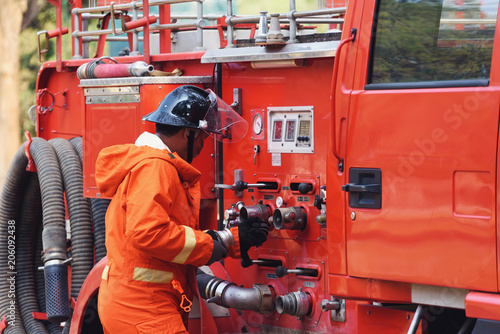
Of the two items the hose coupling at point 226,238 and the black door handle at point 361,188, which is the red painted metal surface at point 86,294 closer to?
the hose coupling at point 226,238

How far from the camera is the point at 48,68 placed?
20.0ft

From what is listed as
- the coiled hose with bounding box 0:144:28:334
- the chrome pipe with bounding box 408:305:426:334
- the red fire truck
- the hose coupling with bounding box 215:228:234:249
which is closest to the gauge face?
the red fire truck

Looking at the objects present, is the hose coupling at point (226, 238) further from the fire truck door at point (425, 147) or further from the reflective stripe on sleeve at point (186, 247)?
the fire truck door at point (425, 147)

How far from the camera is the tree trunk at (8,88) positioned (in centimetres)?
1432

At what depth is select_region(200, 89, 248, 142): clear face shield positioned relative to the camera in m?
4.08

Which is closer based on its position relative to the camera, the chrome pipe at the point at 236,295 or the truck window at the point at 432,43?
A: the truck window at the point at 432,43

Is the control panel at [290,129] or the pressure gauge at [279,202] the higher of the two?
the control panel at [290,129]

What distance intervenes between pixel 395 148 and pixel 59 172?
299 centimetres

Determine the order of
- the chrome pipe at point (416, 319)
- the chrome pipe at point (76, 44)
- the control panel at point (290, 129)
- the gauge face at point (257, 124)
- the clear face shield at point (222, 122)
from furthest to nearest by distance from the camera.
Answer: the chrome pipe at point (76, 44)
the gauge face at point (257, 124)
the control panel at point (290, 129)
the clear face shield at point (222, 122)
the chrome pipe at point (416, 319)

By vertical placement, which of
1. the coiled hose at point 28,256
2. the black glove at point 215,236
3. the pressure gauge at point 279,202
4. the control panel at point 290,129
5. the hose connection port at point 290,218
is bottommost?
the coiled hose at point 28,256

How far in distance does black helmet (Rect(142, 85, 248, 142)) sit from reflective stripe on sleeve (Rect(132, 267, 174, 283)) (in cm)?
69

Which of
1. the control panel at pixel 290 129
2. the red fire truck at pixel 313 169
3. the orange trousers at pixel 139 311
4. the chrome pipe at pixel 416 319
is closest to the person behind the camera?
the red fire truck at pixel 313 169

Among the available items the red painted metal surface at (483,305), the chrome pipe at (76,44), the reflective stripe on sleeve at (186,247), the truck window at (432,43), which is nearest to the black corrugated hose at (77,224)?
the chrome pipe at (76,44)

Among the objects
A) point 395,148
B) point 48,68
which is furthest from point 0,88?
point 395,148
